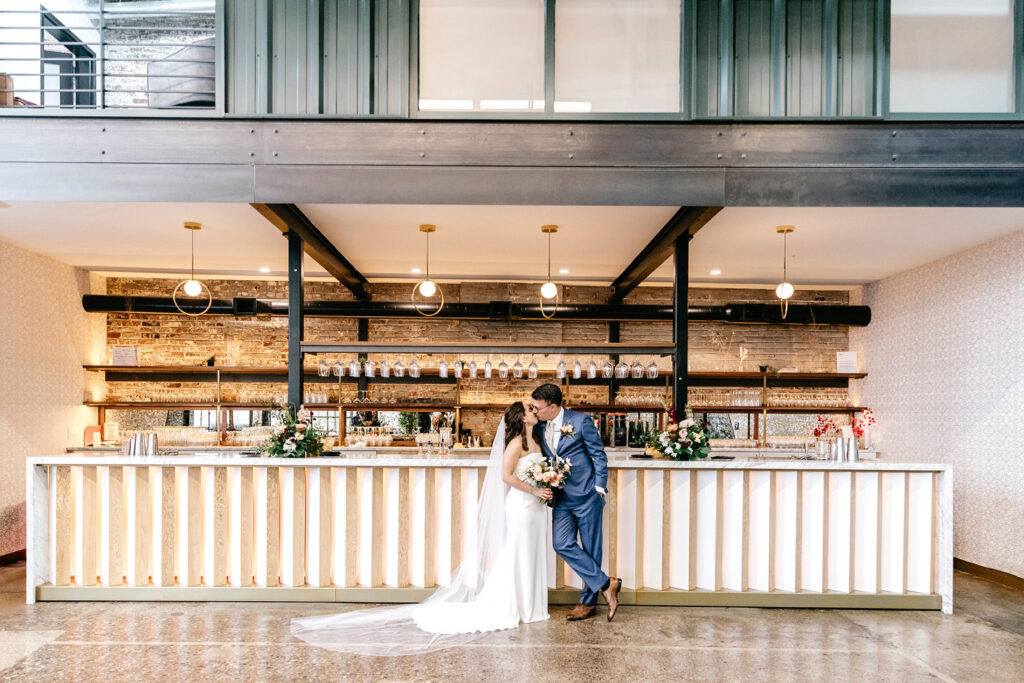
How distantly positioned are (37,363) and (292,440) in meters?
4.53

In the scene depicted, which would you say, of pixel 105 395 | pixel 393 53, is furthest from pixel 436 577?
pixel 105 395

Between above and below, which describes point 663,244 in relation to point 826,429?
above

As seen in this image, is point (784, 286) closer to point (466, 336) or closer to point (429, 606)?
point (466, 336)

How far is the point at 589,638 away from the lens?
4891 millimetres

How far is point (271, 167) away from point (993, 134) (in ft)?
20.7

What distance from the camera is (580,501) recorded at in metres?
5.29

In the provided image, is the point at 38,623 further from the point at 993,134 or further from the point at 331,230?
the point at 993,134

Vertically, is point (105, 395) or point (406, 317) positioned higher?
point (406, 317)

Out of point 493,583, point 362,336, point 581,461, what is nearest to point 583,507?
point 581,461

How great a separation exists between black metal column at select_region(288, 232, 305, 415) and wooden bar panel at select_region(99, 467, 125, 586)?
159 centimetres

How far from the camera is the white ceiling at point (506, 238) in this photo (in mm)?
6227

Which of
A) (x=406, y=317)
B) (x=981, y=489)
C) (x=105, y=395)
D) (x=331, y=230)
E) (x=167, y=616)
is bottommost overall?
(x=167, y=616)

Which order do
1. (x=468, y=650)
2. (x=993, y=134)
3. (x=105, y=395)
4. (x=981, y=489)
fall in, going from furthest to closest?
(x=105, y=395) < (x=981, y=489) < (x=993, y=134) < (x=468, y=650)

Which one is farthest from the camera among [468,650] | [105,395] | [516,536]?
[105,395]
